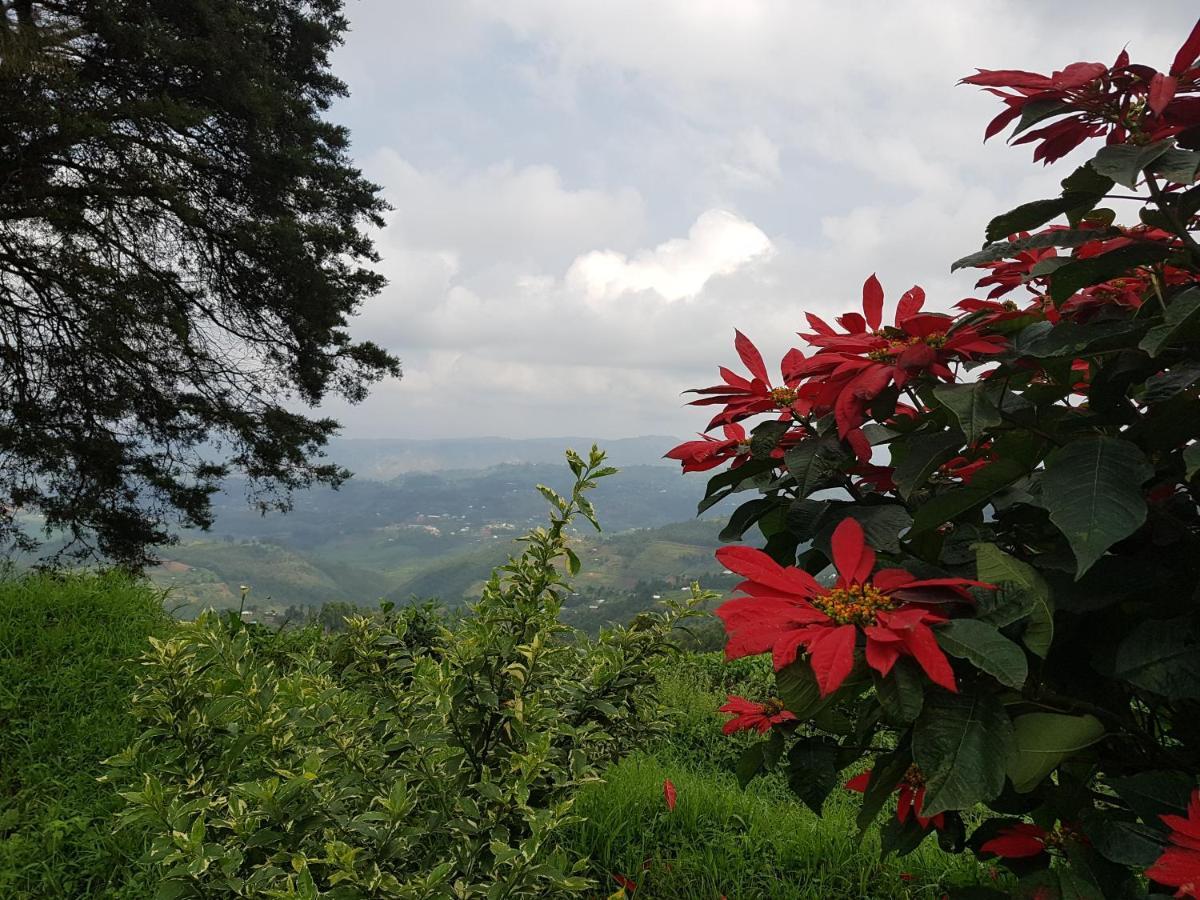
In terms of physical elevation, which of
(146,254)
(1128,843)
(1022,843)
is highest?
(146,254)

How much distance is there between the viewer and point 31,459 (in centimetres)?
670

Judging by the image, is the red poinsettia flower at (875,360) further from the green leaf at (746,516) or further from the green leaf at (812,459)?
the green leaf at (746,516)

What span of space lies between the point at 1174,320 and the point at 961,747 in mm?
518

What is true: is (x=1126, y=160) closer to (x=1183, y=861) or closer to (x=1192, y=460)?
(x=1192, y=460)

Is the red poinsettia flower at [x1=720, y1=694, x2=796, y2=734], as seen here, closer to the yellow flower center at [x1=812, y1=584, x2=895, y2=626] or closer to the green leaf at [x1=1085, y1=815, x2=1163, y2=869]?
the green leaf at [x1=1085, y1=815, x2=1163, y2=869]

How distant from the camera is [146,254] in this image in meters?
7.52

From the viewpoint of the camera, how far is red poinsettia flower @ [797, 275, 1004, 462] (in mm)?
859

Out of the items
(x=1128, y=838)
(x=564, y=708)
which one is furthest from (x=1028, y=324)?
(x=564, y=708)

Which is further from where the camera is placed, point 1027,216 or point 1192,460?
point 1027,216

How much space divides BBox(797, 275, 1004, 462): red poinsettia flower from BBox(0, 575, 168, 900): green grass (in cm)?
205

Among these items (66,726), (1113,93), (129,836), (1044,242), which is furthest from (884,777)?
(66,726)

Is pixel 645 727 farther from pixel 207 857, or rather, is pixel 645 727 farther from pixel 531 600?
pixel 207 857

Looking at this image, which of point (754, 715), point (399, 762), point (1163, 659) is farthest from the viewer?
point (399, 762)

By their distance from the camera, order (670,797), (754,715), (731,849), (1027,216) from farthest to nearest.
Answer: (670,797)
(731,849)
(754,715)
(1027,216)
